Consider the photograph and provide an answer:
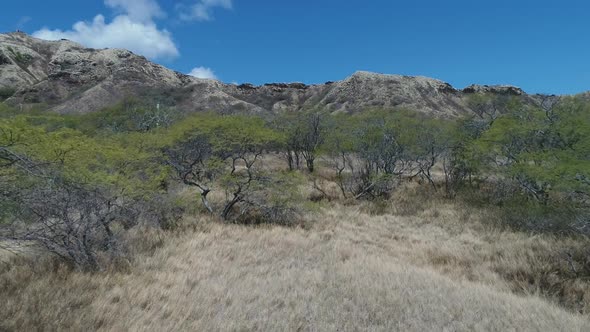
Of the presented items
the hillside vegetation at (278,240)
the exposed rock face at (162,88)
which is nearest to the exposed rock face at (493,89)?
the exposed rock face at (162,88)

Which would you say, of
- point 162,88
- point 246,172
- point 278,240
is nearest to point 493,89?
point 162,88

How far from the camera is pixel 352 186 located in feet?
93.2

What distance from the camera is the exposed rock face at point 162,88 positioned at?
3856 inches

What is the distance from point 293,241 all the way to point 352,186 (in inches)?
591

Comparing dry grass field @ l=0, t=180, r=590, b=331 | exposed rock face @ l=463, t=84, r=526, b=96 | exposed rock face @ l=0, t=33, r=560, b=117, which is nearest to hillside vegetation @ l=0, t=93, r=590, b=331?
dry grass field @ l=0, t=180, r=590, b=331

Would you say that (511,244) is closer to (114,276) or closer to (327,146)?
(114,276)

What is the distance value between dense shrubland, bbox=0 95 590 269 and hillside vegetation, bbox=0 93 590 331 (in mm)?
103

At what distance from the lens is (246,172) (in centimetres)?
2280

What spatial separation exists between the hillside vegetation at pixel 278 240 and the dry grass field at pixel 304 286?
0.05 meters

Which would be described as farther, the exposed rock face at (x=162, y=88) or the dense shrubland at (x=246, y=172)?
the exposed rock face at (x=162, y=88)

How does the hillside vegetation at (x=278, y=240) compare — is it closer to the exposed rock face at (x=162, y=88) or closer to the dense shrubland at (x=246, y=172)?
the dense shrubland at (x=246, y=172)

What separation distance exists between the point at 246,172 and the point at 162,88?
321 ft

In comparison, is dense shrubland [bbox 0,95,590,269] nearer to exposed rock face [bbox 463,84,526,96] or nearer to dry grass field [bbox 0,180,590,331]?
dry grass field [bbox 0,180,590,331]

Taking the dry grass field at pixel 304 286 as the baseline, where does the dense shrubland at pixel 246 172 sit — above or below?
above
